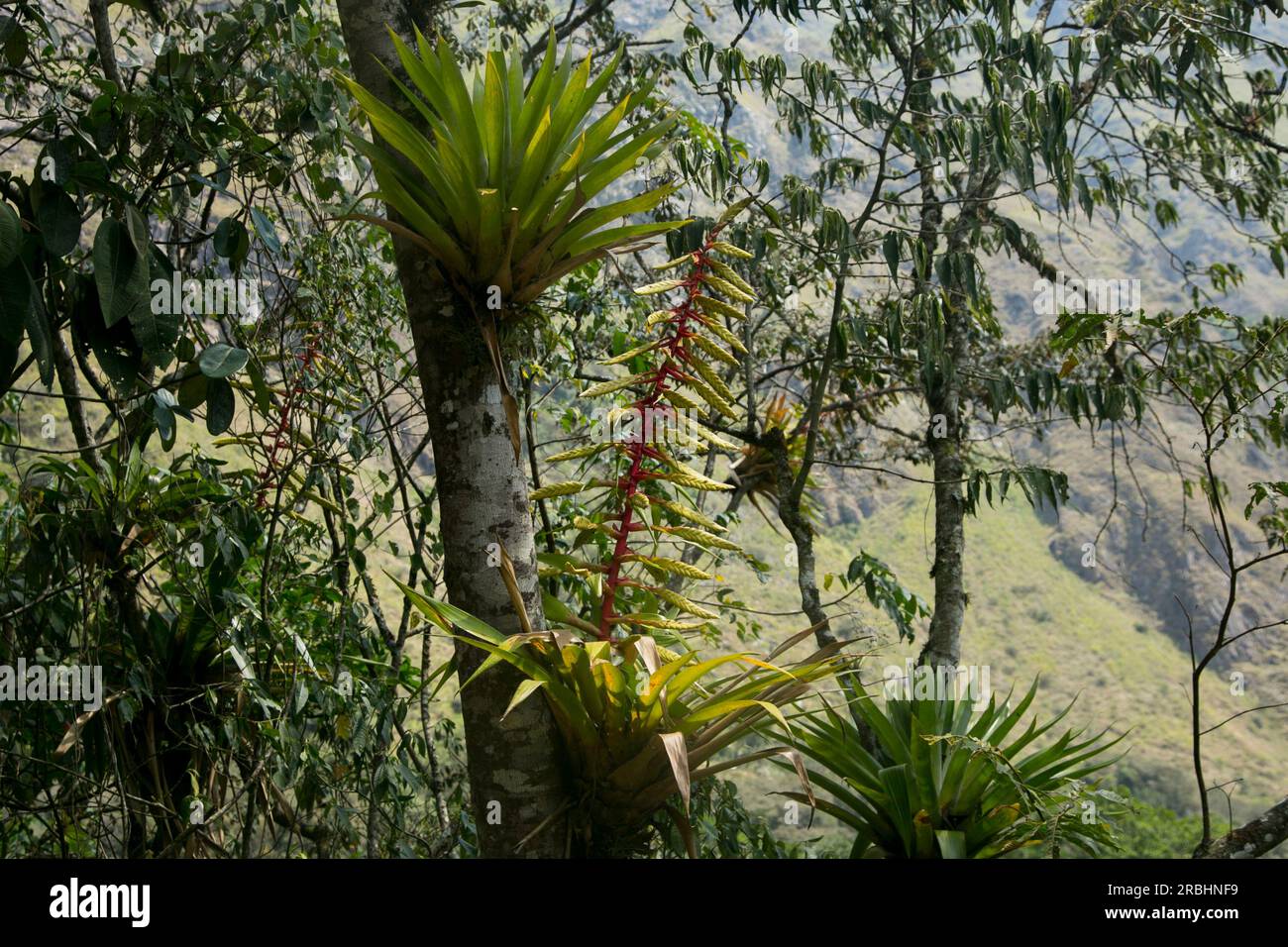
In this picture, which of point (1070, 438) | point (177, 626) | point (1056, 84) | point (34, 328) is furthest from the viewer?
point (1070, 438)

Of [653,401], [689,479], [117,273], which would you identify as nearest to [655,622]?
[689,479]

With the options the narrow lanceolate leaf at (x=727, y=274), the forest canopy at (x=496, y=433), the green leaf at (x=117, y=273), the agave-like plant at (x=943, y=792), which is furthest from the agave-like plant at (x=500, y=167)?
the agave-like plant at (x=943, y=792)

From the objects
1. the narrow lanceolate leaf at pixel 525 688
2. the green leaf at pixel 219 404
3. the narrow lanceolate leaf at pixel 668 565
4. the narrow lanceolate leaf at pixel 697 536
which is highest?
the green leaf at pixel 219 404

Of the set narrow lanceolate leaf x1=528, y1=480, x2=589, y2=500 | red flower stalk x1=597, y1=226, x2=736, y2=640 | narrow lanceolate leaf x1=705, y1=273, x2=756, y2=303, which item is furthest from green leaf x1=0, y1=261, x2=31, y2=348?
narrow lanceolate leaf x1=705, y1=273, x2=756, y2=303

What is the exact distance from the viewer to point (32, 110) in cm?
404

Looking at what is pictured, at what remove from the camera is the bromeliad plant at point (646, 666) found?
59.1 inches

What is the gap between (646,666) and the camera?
1529mm

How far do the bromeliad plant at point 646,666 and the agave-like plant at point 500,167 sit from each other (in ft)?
0.59

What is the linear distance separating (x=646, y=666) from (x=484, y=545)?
30cm

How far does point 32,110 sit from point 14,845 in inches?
109

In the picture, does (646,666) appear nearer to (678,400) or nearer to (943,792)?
(678,400)

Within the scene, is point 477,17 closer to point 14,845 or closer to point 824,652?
point 14,845

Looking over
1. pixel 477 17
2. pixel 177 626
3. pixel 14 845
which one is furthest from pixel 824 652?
pixel 477 17

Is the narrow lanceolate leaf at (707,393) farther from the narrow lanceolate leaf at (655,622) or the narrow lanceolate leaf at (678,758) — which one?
the narrow lanceolate leaf at (678,758)
